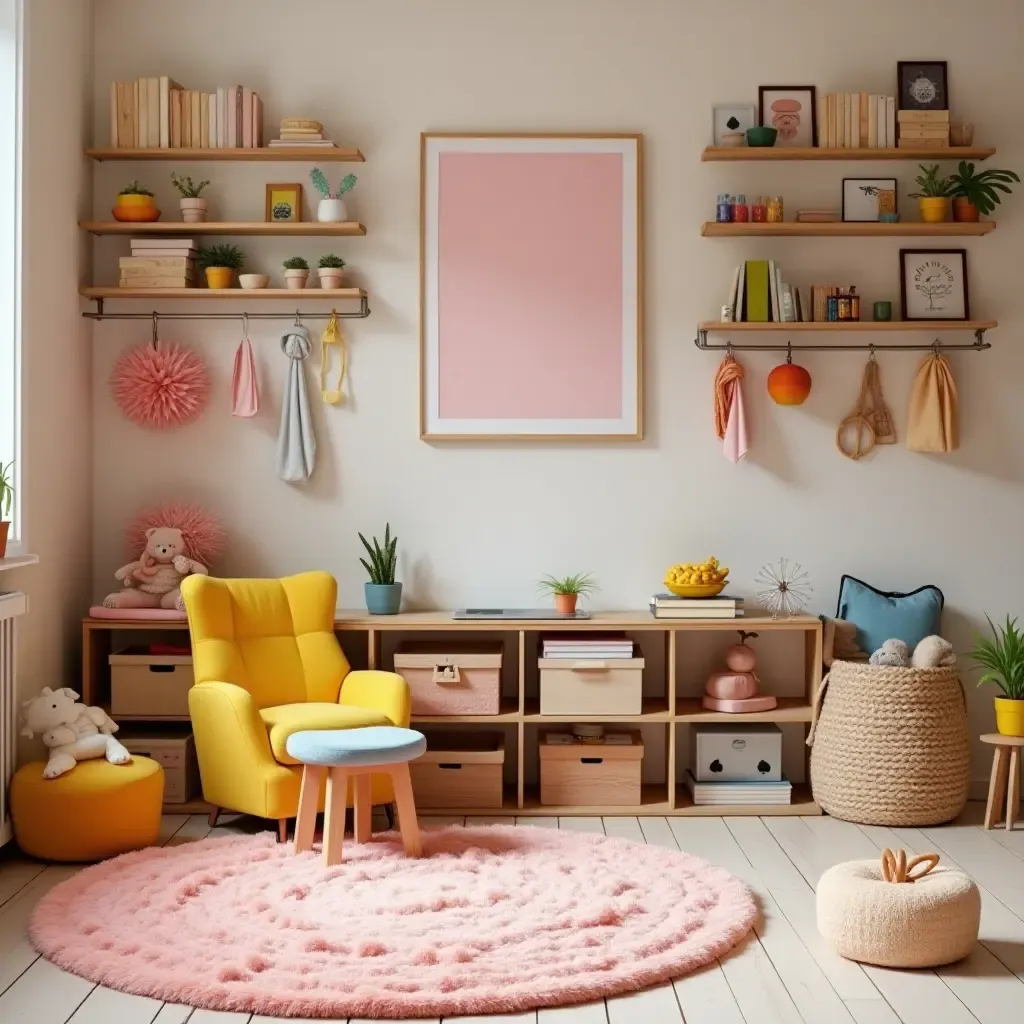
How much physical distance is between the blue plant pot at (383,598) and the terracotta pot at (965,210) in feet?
7.76

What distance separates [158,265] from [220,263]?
216mm

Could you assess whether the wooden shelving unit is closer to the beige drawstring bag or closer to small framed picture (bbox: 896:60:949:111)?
the beige drawstring bag

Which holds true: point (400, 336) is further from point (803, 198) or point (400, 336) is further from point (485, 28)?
point (803, 198)

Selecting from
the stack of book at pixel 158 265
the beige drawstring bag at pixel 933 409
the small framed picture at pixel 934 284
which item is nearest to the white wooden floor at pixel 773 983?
the beige drawstring bag at pixel 933 409

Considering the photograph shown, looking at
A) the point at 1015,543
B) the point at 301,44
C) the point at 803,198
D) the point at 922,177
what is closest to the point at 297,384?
the point at 301,44

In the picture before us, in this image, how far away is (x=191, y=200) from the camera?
459cm

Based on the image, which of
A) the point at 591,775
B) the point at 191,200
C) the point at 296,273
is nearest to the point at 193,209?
the point at 191,200

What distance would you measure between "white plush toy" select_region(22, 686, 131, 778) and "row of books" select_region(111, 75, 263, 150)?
196cm

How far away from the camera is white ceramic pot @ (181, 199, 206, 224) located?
4.59m

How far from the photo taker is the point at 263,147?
466 cm

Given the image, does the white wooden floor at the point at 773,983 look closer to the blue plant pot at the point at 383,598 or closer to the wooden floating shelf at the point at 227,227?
the blue plant pot at the point at 383,598

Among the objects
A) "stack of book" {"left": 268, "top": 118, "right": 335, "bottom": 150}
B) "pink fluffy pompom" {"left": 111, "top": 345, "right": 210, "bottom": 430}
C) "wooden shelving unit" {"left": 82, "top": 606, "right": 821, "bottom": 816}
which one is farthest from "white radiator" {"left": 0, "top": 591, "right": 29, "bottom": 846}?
"stack of book" {"left": 268, "top": 118, "right": 335, "bottom": 150}

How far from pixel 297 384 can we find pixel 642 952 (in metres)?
2.49

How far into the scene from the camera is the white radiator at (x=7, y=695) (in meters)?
3.80
